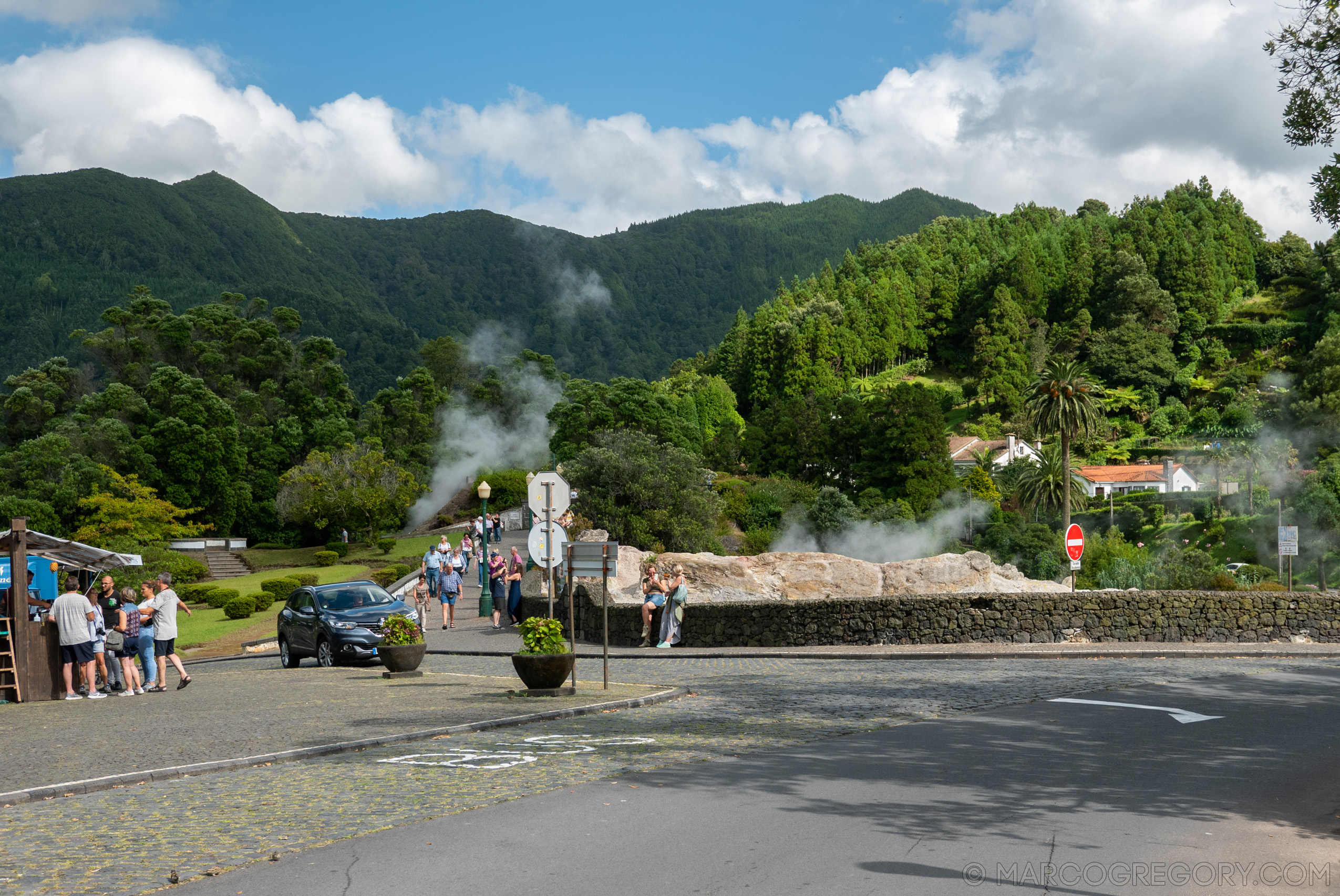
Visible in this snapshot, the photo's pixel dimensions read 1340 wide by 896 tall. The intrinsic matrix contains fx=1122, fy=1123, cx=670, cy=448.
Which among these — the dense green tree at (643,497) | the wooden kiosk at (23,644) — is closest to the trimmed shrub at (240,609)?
the dense green tree at (643,497)

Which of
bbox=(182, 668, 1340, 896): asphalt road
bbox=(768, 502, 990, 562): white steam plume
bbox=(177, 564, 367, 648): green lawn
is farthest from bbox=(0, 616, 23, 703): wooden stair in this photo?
bbox=(768, 502, 990, 562): white steam plume

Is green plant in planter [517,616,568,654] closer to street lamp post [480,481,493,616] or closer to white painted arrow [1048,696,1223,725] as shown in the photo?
white painted arrow [1048,696,1223,725]

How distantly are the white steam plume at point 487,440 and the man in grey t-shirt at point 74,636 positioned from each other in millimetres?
62927

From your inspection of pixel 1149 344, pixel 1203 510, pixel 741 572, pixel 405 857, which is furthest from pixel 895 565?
pixel 1149 344

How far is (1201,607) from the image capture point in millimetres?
20516

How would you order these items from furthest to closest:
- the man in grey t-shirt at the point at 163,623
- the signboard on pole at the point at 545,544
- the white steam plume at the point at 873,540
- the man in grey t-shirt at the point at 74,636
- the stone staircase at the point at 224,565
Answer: the white steam plume at the point at 873,540
the stone staircase at the point at 224,565
the man in grey t-shirt at the point at 163,623
the signboard on pole at the point at 545,544
the man in grey t-shirt at the point at 74,636

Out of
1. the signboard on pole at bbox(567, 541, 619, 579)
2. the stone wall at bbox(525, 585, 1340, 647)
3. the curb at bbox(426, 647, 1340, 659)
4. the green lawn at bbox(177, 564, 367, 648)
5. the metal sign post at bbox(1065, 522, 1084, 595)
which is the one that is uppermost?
the signboard on pole at bbox(567, 541, 619, 579)

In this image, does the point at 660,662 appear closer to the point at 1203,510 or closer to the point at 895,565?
the point at 895,565

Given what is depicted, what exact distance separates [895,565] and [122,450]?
54.2m

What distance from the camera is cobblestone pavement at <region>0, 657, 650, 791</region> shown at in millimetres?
9922

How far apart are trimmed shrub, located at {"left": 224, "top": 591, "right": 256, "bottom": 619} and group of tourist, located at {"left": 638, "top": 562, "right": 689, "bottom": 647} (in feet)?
67.5

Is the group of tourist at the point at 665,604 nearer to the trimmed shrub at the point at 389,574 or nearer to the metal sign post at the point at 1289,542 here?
the metal sign post at the point at 1289,542

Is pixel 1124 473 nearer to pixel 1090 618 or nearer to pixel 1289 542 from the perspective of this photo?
pixel 1289 542

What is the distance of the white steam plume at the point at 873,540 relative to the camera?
6500cm
